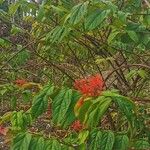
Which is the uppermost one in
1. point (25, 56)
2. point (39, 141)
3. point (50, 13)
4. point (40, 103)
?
point (50, 13)

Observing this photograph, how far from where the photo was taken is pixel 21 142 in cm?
173

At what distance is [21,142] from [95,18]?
716 millimetres

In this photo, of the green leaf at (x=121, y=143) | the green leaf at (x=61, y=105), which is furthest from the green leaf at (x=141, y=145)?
the green leaf at (x=61, y=105)

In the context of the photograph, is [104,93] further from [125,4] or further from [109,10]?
[125,4]

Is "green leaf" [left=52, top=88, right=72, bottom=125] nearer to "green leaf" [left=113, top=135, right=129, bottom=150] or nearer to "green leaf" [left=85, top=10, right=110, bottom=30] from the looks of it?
"green leaf" [left=113, top=135, right=129, bottom=150]

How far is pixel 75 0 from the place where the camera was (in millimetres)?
3363

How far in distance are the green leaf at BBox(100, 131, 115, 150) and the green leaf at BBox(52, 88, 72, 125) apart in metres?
0.19

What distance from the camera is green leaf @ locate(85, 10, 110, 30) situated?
2.04 meters

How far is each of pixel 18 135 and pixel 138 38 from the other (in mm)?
911

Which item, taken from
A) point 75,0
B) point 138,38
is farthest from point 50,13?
point 138,38

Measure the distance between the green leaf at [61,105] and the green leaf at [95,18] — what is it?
14.5 inches

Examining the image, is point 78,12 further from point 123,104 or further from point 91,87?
point 123,104

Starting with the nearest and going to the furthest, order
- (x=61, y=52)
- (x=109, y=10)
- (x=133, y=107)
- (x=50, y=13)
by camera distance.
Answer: (x=133, y=107) → (x=109, y=10) → (x=50, y=13) → (x=61, y=52)

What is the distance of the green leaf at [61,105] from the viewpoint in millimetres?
1789
